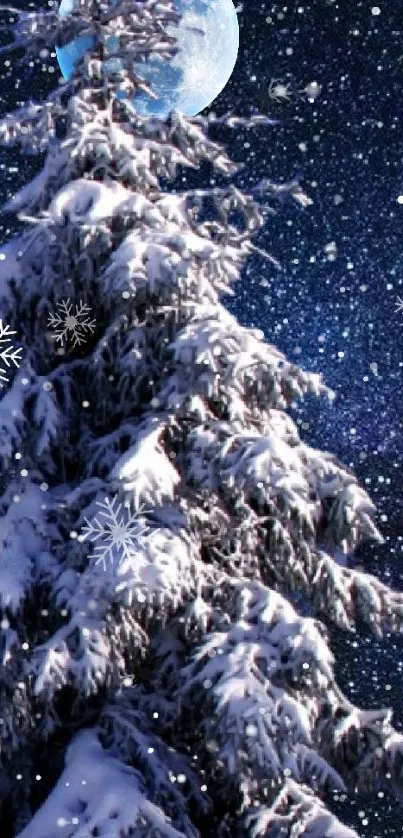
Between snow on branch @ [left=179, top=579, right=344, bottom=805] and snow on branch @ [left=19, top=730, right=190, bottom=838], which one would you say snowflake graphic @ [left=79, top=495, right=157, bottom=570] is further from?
snow on branch @ [left=19, top=730, right=190, bottom=838]

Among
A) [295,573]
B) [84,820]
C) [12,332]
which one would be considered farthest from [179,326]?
[84,820]

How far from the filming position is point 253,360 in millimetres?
6570

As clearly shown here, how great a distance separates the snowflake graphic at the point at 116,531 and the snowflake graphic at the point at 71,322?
5.07ft

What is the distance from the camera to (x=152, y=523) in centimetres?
662

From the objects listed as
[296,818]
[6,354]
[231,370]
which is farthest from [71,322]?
[296,818]

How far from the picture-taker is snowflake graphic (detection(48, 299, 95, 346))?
7.43 meters

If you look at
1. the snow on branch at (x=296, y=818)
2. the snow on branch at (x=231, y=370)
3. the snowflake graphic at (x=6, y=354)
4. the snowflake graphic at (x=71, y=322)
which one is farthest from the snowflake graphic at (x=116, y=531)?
the snow on branch at (x=296, y=818)

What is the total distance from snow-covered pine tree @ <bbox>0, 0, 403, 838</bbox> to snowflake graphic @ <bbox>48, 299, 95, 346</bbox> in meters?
0.02

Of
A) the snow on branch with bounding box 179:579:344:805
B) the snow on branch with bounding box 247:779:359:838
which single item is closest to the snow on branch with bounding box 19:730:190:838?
the snow on branch with bounding box 179:579:344:805

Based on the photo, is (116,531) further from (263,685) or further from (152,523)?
(263,685)

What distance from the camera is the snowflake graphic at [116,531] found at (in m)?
6.29

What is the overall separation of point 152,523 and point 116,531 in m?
0.33

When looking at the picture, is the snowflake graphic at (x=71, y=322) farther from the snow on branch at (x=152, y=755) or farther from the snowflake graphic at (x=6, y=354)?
the snow on branch at (x=152, y=755)

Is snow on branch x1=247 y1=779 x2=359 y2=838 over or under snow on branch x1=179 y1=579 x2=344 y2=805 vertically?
under
